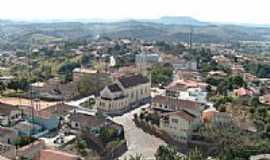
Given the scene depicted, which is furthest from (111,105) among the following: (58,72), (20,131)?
(58,72)

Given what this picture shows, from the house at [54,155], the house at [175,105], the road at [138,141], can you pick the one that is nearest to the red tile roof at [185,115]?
the house at [175,105]

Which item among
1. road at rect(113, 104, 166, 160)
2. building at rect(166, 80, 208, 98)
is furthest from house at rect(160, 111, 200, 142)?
building at rect(166, 80, 208, 98)

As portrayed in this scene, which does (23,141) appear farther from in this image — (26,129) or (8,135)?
(26,129)

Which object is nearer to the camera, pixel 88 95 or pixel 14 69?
pixel 88 95

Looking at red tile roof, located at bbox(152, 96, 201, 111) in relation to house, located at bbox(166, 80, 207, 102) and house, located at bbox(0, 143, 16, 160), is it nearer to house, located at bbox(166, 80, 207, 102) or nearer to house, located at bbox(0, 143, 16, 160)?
house, located at bbox(166, 80, 207, 102)

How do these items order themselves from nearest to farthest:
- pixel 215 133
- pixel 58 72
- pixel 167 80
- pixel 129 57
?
1. pixel 215 133
2. pixel 167 80
3. pixel 58 72
4. pixel 129 57

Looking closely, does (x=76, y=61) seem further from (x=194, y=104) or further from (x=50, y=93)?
(x=194, y=104)

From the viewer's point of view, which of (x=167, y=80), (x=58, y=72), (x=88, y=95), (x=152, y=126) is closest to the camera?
(x=152, y=126)
